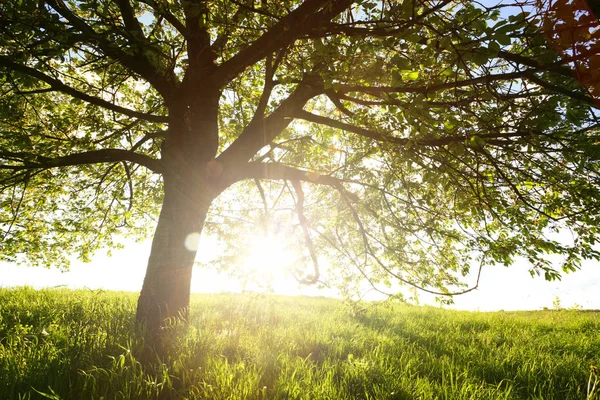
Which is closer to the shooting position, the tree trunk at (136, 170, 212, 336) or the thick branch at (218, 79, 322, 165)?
the tree trunk at (136, 170, 212, 336)

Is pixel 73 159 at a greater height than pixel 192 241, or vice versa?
pixel 73 159

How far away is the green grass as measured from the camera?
2.82m

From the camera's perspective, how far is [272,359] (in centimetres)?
371

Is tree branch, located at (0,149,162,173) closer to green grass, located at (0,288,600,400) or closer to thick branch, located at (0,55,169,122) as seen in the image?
thick branch, located at (0,55,169,122)

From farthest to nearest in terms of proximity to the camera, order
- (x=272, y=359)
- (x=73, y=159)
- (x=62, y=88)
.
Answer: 1. (x=73, y=159)
2. (x=62, y=88)
3. (x=272, y=359)

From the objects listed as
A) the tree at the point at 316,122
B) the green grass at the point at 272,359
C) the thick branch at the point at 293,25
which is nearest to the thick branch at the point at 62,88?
the tree at the point at 316,122

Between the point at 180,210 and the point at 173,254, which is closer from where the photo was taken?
the point at 173,254

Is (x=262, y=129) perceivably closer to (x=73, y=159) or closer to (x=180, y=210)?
(x=180, y=210)

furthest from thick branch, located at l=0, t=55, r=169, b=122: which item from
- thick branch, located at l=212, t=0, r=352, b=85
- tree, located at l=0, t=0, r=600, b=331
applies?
thick branch, located at l=212, t=0, r=352, b=85

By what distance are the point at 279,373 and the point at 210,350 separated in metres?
0.93

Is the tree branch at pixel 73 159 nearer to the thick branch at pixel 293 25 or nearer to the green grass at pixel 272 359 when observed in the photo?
the green grass at pixel 272 359

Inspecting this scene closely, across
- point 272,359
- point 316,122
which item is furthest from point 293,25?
point 272,359

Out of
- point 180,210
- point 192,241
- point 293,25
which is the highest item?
point 293,25

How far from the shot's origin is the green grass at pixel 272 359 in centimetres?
282
